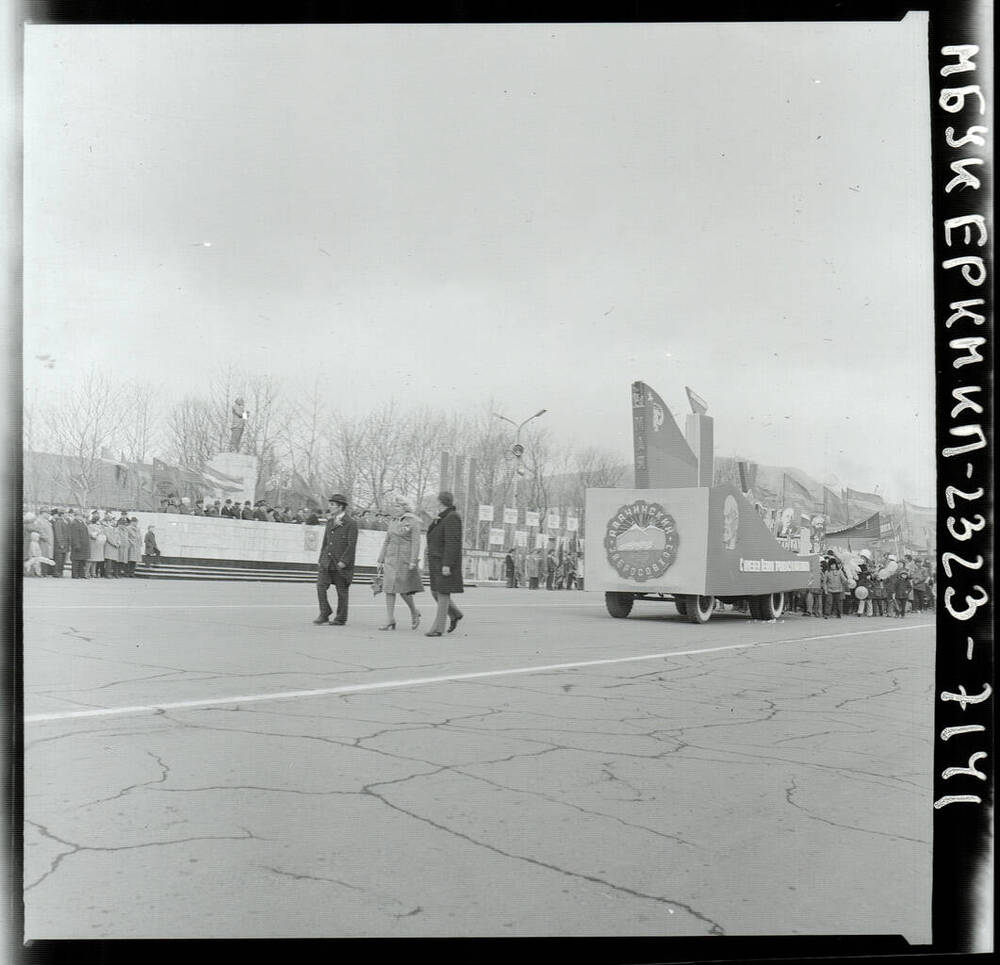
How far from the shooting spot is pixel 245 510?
21.6 ft

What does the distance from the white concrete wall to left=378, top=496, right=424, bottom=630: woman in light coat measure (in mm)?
156

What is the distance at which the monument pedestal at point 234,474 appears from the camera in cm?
487

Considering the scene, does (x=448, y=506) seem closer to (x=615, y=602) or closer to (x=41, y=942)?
(x=615, y=602)

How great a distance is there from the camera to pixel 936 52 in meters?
2.50

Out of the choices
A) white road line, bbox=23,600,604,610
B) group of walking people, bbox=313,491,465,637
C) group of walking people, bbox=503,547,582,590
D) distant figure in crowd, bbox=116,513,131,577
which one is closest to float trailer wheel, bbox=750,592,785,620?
group of walking people, bbox=503,547,582,590

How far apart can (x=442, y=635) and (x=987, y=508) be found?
709cm

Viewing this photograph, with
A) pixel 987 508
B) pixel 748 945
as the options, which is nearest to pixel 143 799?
pixel 748 945

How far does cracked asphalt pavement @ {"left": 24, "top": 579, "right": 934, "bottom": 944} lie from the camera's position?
2.55 metres

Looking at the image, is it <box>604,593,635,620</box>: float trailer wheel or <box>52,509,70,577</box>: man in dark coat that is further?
<box>604,593,635,620</box>: float trailer wheel

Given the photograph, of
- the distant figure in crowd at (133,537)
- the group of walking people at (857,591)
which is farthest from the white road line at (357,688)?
the group of walking people at (857,591)

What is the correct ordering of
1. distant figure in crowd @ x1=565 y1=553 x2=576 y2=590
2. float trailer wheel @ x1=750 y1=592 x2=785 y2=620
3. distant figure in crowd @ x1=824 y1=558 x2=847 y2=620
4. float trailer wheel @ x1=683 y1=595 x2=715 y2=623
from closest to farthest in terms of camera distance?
float trailer wheel @ x1=683 y1=595 x2=715 y2=623, float trailer wheel @ x1=750 y1=592 x2=785 y2=620, distant figure in crowd @ x1=565 y1=553 x2=576 y2=590, distant figure in crowd @ x1=824 y1=558 x2=847 y2=620

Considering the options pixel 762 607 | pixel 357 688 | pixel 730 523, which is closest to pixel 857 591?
pixel 762 607

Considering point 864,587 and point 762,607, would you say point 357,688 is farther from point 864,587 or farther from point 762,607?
point 864,587

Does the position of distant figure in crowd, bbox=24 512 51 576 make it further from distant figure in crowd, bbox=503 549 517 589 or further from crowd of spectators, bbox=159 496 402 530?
distant figure in crowd, bbox=503 549 517 589
